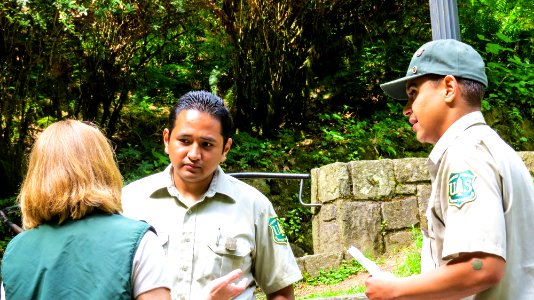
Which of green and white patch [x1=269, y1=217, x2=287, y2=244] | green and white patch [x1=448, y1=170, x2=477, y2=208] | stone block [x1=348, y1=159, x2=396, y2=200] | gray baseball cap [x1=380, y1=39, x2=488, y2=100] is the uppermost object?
gray baseball cap [x1=380, y1=39, x2=488, y2=100]

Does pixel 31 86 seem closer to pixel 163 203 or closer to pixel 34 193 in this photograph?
pixel 163 203

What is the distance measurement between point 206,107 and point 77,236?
1188 millimetres

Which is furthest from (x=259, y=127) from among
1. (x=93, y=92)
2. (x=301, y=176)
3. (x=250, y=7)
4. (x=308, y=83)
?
(x=301, y=176)

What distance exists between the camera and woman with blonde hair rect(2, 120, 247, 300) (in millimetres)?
2164

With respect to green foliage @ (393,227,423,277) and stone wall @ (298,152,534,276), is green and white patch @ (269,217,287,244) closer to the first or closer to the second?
green foliage @ (393,227,423,277)

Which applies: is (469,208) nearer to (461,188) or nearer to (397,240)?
(461,188)

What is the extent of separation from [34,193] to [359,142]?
9143 mm

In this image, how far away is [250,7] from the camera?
10.8 metres

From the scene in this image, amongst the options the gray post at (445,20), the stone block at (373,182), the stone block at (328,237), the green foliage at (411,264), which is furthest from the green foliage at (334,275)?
the gray post at (445,20)

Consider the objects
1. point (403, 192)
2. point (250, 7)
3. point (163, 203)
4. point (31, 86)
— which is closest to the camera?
point (163, 203)

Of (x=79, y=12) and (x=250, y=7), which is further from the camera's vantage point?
(x=250, y=7)

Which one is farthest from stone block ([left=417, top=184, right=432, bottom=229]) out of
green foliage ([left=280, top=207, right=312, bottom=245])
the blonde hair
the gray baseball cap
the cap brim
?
the blonde hair

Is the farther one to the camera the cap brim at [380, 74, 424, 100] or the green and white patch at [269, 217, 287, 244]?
the green and white patch at [269, 217, 287, 244]

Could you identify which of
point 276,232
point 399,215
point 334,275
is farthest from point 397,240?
point 276,232
